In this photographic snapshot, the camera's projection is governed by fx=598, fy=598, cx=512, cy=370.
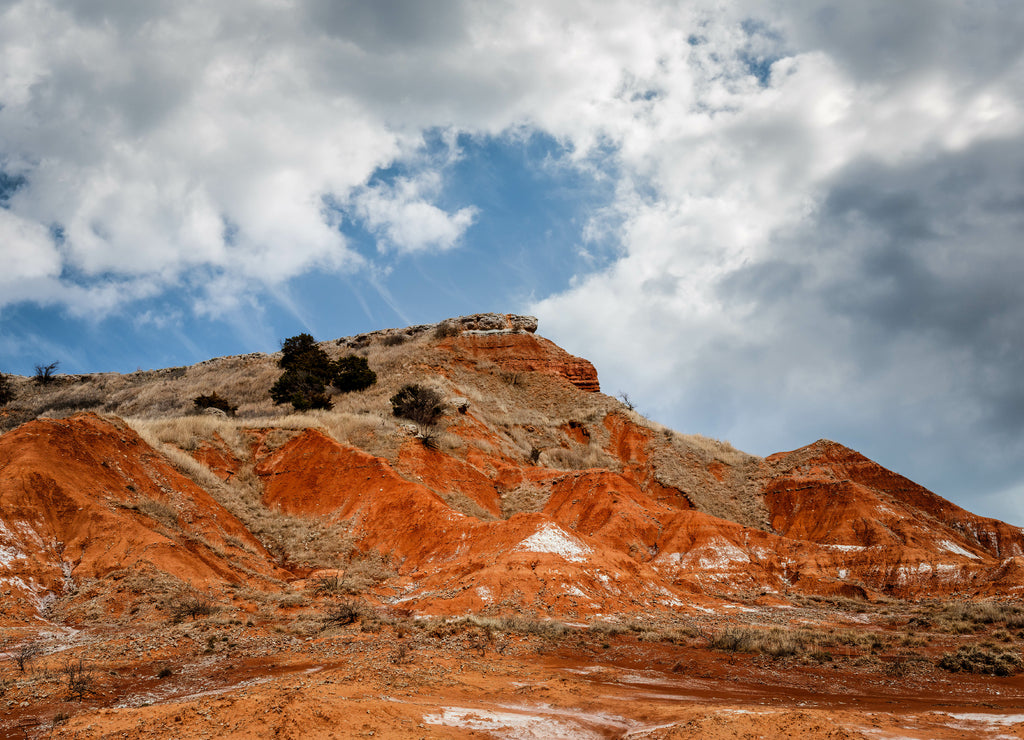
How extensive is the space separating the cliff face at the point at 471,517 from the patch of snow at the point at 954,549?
0.16 metres

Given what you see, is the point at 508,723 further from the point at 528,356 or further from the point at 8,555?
the point at 528,356

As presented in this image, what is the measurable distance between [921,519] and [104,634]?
39252mm

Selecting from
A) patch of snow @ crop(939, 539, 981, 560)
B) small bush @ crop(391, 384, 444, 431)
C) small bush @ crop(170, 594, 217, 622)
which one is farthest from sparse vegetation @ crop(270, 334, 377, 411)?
patch of snow @ crop(939, 539, 981, 560)

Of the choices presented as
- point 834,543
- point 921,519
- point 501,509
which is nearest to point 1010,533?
point 921,519

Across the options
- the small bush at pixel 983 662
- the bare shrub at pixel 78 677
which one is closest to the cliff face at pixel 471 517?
the bare shrub at pixel 78 677

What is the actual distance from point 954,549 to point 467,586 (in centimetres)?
2769

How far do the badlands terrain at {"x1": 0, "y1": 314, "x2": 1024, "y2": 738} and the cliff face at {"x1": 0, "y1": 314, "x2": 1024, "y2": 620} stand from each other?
14cm

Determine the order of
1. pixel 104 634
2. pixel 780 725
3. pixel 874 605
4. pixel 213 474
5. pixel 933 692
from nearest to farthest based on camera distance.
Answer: pixel 780 725
pixel 933 692
pixel 104 634
pixel 874 605
pixel 213 474

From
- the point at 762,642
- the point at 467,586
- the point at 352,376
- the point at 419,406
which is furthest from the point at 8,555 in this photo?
the point at 352,376

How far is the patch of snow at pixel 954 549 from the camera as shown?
30.9 m

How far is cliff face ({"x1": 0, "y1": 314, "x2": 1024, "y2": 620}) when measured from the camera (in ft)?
61.7

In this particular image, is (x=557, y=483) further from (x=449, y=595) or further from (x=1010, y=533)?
(x=1010, y=533)

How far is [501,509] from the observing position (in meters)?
32.5

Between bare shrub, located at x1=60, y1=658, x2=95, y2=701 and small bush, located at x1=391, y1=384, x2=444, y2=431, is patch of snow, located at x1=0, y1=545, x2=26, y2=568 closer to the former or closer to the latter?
bare shrub, located at x1=60, y1=658, x2=95, y2=701
